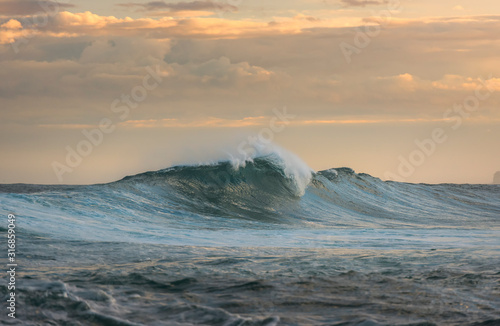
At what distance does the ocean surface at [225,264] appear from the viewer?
16.7 feet

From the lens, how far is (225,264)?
24.9 ft

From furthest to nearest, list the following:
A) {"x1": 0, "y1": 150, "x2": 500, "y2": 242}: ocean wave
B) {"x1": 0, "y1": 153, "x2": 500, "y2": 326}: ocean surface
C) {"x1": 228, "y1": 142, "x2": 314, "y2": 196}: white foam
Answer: {"x1": 228, "y1": 142, "x2": 314, "y2": 196}: white foam, {"x1": 0, "y1": 150, "x2": 500, "y2": 242}: ocean wave, {"x1": 0, "y1": 153, "x2": 500, "y2": 326}: ocean surface

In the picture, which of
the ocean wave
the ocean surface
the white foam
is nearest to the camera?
the ocean surface

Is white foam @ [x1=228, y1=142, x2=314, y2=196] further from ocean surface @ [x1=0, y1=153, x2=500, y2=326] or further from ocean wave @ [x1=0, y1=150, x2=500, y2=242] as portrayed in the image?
ocean surface @ [x1=0, y1=153, x2=500, y2=326]

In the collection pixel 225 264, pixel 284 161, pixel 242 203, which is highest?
pixel 284 161

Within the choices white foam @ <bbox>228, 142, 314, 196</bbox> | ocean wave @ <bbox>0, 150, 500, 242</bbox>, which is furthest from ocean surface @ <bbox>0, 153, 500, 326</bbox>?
white foam @ <bbox>228, 142, 314, 196</bbox>

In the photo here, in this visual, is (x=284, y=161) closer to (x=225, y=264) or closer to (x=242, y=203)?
(x=242, y=203)

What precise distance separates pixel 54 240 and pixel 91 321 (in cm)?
543

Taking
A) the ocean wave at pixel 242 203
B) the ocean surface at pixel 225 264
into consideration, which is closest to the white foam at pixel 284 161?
the ocean wave at pixel 242 203

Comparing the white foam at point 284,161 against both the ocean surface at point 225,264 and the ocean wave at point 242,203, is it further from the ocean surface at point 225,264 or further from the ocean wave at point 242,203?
the ocean surface at point 225,264

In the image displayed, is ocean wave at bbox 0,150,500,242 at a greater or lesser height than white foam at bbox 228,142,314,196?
lesser

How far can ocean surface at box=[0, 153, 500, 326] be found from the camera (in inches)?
201

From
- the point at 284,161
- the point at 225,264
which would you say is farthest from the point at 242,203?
the point at 225,264

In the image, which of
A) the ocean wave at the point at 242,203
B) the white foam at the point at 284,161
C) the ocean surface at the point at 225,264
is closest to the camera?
the ocean surface at the point at 225,264
